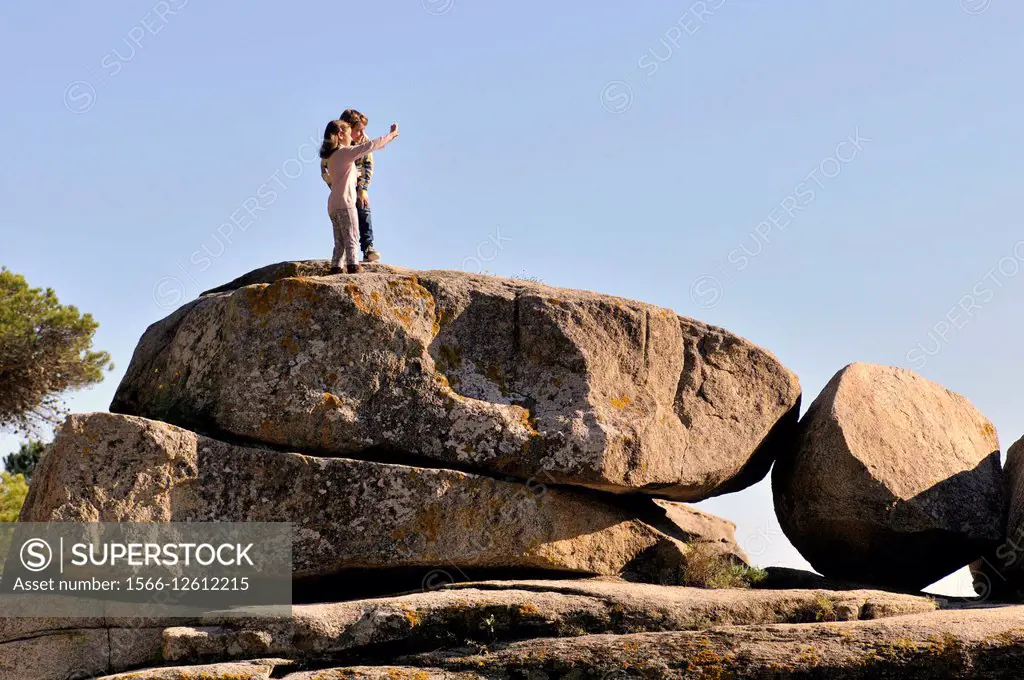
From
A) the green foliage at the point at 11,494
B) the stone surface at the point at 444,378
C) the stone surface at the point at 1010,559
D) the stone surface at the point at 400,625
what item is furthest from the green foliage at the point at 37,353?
the stone surface at the point at 1010,559

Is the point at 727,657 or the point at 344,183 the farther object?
the point at 344,183

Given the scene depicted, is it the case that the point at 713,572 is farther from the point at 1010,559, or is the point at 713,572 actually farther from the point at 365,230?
the point at 365,230

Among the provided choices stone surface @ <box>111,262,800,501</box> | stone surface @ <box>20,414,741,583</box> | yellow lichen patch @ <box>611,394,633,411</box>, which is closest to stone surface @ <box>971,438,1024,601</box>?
stone surface @ <box>111,262,800,501</box>

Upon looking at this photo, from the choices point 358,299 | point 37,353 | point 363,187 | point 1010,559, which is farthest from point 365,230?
→ point 37,353

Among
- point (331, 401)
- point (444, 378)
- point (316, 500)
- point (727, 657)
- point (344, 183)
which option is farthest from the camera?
point (344, 183)

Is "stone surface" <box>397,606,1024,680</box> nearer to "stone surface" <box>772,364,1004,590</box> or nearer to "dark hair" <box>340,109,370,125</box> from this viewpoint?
"stone surface" <box>772,364,1004,590</box>

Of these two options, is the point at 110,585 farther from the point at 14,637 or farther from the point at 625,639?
the point at 625,639

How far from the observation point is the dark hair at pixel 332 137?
50.1 feet

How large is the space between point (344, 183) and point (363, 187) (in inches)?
34.7

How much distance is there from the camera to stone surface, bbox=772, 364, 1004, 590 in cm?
1499

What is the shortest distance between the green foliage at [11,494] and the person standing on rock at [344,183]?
12.8 m

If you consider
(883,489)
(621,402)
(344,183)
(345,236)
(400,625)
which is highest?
(344,183)

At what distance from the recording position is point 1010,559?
14992 mm

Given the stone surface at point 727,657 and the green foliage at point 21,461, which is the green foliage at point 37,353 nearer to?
the green foliage at point 21,461
